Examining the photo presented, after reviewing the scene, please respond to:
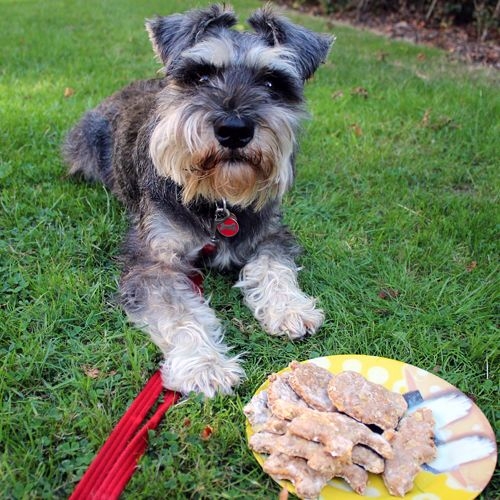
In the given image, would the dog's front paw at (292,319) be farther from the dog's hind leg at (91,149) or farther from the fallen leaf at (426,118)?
the fallen leaf at (426,118)

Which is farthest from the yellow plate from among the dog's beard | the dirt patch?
the dirt patch

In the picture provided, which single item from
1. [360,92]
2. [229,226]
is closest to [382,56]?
[360,92]

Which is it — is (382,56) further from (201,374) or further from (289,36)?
(201,374)

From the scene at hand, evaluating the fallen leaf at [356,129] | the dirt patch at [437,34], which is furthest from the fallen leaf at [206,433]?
the dirt patch at [437,34]

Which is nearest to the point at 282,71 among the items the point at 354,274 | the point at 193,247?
the point at 193,247

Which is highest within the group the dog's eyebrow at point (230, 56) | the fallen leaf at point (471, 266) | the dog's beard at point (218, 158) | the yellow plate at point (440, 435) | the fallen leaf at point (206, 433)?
the dog's eyebrow at point (230, 56)

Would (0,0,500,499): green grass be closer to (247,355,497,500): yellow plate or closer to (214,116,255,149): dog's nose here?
(247,355,497,500): yellow plate
